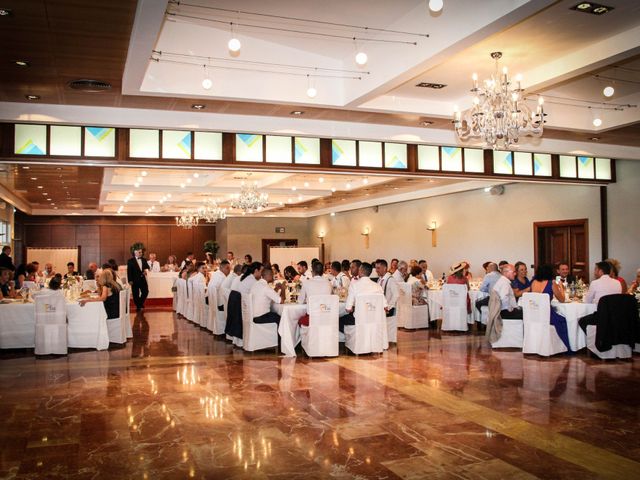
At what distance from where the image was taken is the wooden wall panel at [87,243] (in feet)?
79.2

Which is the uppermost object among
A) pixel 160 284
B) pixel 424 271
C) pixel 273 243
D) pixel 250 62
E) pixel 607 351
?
pixel 250 62

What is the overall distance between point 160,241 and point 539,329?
20.2 meters

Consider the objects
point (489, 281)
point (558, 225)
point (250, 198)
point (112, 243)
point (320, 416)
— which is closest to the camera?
point (320, 416)

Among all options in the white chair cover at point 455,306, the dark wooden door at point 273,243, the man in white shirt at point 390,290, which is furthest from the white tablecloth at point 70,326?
the dark wooden door at point 273,243

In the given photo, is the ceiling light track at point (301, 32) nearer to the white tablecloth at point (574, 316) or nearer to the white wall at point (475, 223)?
the white tablecloth at point (574, 316)

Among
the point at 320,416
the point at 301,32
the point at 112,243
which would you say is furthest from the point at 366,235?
the point at 320,416

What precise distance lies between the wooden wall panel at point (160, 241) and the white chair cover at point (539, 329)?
1988 cm

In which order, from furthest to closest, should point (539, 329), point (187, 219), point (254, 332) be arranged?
1. point (187, 219)
2. point (254, 332)
3. point (539, 329)

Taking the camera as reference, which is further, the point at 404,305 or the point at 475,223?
the point at 475,223

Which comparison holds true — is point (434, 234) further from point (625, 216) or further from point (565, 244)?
point (625, 216)

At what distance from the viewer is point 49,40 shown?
192 inches

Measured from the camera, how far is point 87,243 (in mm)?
24188

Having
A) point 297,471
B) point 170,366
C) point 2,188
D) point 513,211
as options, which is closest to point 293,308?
point 170,366

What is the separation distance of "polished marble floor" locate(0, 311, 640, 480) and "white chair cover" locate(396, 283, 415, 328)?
2.59 meters
